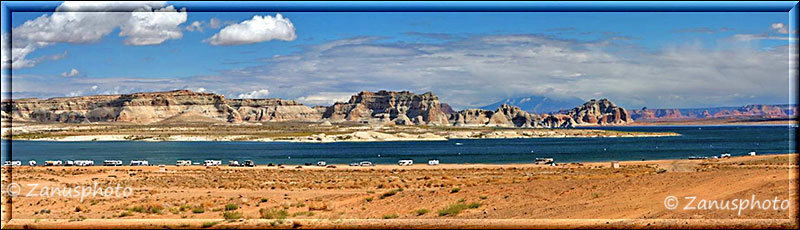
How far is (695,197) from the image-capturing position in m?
19.2

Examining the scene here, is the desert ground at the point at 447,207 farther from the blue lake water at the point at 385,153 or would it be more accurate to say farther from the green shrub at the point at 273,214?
the blue lake water at the point at 385,153

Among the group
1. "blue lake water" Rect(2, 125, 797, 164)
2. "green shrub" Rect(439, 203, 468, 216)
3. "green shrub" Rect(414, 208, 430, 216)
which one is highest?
"green shrub" Rect(439, 203, 468, 216)

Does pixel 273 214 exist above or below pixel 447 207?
below

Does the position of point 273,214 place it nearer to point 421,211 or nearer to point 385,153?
point 421,211

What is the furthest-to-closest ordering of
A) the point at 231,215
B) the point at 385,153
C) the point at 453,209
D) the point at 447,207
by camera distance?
1. the point at 385,153
2. the point at 447,207
3. the point at 231,215
4. the point at 453,209

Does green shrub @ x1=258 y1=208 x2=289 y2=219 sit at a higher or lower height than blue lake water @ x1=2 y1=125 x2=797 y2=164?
higher

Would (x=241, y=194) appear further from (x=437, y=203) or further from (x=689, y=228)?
(x=689, y=228)

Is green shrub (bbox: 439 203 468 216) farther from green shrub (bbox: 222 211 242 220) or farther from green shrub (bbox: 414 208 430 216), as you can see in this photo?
green shrub (bbox: 222 211 242 220)

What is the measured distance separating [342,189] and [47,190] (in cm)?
1439

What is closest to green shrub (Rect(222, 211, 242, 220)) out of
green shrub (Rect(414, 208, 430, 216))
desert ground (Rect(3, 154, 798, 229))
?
desert ground (Rect(3, 154, 798, 229))

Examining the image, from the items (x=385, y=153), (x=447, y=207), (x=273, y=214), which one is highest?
(x=447, y=207)

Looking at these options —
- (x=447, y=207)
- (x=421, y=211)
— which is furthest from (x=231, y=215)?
(x=447, y=207)

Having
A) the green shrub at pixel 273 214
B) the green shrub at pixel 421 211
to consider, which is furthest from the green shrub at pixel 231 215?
the green shrub at pixel 421 211

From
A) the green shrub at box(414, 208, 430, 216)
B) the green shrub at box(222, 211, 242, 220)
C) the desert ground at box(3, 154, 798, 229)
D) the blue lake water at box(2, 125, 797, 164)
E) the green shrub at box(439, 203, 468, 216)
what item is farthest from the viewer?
the blue lake water at box(2, 125, 797, 164)
